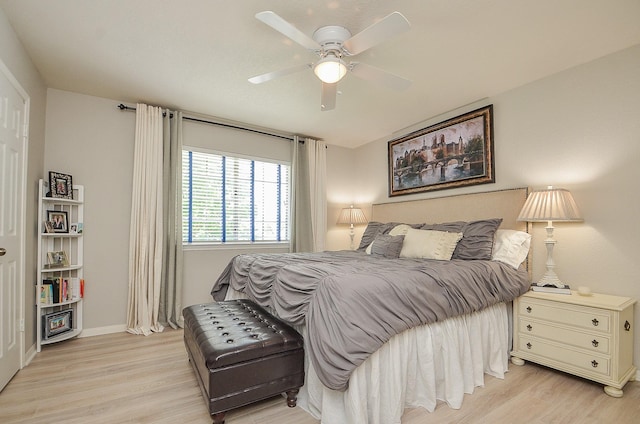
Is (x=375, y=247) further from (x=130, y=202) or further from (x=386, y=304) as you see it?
(x=130, y=202)

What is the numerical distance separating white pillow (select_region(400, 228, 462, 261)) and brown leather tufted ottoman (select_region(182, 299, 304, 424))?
1.51m

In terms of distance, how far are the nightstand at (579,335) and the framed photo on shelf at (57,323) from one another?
4.12m

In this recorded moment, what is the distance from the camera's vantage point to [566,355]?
2.28 m

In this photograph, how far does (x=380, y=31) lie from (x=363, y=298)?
1540mm

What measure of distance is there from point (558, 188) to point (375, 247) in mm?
1735

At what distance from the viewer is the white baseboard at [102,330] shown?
127 inches

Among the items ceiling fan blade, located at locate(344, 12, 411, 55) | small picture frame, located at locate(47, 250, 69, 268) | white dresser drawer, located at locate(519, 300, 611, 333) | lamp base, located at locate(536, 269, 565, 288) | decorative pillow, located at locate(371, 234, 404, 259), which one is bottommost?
white dresser drawer, located at locate(519, 300, 611, 333)

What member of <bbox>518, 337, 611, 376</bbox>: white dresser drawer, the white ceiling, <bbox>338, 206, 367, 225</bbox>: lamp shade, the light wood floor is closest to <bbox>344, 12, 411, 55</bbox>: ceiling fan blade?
the white ceiling

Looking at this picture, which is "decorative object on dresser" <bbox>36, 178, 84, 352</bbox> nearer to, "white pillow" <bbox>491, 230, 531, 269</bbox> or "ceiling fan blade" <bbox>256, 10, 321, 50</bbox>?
"ceiling fan blade" <bbox>256, 10, 321, 50</bbox>

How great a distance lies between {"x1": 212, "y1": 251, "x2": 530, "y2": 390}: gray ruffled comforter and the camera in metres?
1.60

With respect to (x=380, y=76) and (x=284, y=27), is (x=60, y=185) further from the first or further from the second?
(x=380, y=76)

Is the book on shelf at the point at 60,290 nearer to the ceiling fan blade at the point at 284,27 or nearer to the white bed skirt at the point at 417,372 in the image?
the white bed skirt at the point at 417,372

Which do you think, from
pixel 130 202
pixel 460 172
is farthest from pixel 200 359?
pixel 460 172

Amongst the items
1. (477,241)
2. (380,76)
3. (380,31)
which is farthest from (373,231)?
(380,31)
